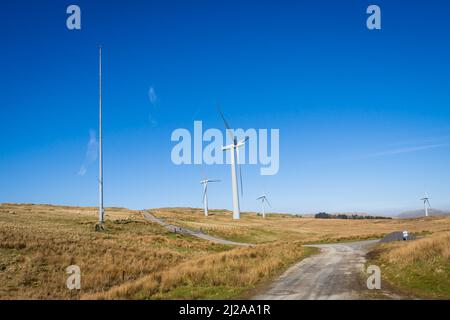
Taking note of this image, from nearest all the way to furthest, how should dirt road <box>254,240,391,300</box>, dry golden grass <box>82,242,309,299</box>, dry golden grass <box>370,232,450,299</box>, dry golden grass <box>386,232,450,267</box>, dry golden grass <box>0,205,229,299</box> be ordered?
A: dirt road <box>254,240,391,300</box> < dry golden grass <box>370,232,450,299</box> < dry golden grass <box>82,242,309,299</box> < dry golden grass <box>0,205,229,299</box> < dry golden grass <box>386,232,450,267</box>

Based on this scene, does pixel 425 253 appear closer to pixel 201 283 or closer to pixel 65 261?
pixel 201 283

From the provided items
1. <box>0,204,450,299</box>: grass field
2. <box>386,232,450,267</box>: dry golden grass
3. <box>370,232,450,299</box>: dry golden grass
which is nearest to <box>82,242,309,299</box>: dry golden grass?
<box>0,204,450,299</box>: grass field

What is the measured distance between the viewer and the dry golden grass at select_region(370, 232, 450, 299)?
54.6 ft

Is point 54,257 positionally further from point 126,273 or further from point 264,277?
point 264,277

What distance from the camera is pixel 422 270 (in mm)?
20391

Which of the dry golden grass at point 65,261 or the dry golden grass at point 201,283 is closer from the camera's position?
the dry golden grass at point 201,283

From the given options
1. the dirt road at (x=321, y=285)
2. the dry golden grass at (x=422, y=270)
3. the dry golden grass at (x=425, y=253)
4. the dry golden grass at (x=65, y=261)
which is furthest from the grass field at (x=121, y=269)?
the dry golden grass at (x=425, y=253)

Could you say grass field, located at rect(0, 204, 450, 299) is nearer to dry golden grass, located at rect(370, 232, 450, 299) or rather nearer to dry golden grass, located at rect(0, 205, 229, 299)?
dry golden grass, located at rect(0, 205, 229, 299)

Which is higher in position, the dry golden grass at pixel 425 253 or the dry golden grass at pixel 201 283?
the dry golden grass at pixel 425 253

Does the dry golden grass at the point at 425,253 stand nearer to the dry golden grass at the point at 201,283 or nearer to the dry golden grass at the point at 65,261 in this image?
the dry golden grass at the point at 201,283

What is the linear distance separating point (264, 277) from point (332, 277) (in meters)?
3.79

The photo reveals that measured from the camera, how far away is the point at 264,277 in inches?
852

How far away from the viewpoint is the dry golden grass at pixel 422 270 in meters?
16.6

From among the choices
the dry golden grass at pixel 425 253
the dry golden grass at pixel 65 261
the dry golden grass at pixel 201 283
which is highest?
the dry golden grass at pixel 425 253
